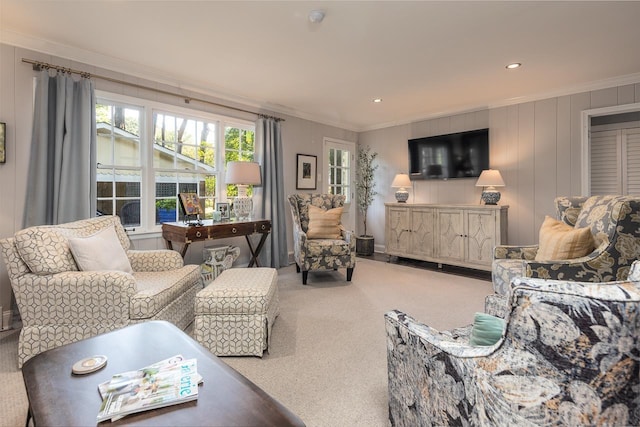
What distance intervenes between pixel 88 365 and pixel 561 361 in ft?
4.91

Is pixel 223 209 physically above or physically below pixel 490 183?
below

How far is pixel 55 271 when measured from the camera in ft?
6.48

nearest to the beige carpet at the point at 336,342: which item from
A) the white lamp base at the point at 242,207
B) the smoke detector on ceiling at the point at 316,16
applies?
the white lamp base at the point at 242,207

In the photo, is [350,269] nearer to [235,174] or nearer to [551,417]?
[235,174]

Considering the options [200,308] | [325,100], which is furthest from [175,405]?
[325,100]

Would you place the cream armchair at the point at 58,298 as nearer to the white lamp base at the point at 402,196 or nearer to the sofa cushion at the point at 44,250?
the sofa cushion at the point at 44,250

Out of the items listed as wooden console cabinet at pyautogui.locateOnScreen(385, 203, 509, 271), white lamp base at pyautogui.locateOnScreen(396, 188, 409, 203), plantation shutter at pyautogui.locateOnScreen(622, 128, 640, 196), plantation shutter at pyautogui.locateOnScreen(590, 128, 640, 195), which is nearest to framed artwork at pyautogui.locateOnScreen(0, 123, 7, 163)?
wooden console cabinet at pyautogui.locateOnScreen(385, 203, 509, 271)

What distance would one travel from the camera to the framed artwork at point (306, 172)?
4.97 meters

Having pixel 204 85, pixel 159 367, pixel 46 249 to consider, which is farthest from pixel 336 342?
pixel 204 85

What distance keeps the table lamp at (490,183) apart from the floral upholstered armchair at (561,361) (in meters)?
3.58

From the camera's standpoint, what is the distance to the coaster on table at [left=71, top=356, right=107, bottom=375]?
3.71ft

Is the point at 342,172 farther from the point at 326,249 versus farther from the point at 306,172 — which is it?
the point at 326,249

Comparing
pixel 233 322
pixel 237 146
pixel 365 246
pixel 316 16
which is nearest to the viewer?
pixel 233 322

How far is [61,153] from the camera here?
2729 mm
